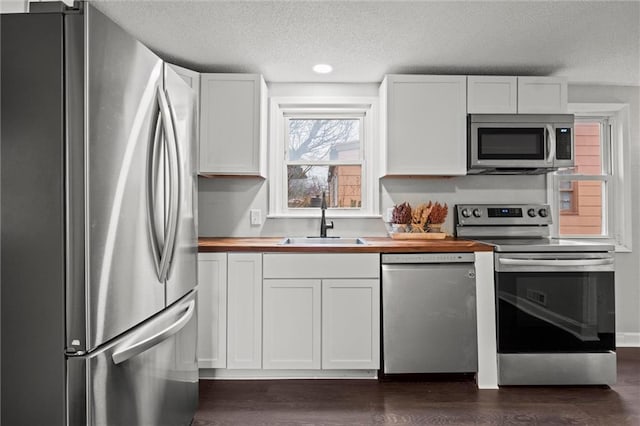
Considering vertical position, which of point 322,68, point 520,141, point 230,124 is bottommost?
point 520,141

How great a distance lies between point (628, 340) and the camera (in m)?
3.36

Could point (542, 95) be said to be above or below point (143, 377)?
above

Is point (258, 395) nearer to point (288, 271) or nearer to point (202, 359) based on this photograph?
point (202, 359)

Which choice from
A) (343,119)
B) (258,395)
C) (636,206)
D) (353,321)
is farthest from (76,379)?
(636,206)

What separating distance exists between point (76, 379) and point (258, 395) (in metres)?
1.44

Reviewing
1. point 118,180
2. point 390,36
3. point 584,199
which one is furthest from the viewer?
point 584,199

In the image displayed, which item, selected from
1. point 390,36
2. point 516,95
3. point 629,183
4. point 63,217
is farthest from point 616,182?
point 63,217

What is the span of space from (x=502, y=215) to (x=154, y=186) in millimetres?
2687

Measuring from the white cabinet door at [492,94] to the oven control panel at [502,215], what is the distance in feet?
2.44

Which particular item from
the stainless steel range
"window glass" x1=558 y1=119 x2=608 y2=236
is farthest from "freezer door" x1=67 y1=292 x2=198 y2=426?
"window glass" x1=558 y1=119 x2=608 y2=236

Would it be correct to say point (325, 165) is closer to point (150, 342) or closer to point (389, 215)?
point (389, 215)

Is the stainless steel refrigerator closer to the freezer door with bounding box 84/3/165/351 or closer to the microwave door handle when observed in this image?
the freezer door with bounding box 84/3/165/351

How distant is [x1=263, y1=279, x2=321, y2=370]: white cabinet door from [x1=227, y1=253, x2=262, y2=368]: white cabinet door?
58 millimetres

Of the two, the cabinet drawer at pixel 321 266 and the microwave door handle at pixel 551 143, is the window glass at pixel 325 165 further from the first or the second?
the microwave door handle at pixel 551 143
